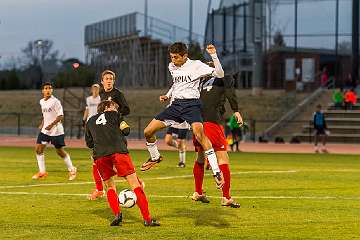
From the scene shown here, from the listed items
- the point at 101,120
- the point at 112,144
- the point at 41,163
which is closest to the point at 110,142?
the point at 112,144

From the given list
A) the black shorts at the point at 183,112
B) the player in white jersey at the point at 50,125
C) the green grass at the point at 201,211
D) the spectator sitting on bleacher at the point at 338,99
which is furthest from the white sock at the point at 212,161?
the spectator sitting on bleacher at the point at 338,99

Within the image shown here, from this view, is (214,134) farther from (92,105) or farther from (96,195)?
(92,105)

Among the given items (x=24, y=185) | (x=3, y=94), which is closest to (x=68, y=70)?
(x=3, y=94)

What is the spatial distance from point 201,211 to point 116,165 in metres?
2.04

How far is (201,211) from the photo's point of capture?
1305cm

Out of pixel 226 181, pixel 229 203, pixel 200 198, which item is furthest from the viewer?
pixel 200 198

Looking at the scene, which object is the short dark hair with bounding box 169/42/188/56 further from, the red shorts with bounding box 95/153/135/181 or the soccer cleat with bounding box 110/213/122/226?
the soccer cleat with bounding box 110/213/122/226

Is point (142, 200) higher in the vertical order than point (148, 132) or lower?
lower

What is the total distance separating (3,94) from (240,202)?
5916 cm

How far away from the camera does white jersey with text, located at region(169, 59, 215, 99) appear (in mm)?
12875

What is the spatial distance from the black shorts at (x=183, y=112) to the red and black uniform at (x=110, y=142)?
4.65 feet

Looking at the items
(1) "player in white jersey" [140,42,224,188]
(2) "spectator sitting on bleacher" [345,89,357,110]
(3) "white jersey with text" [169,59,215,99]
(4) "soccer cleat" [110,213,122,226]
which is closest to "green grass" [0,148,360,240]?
(4) "soccer cleat" [110,213,122,226]

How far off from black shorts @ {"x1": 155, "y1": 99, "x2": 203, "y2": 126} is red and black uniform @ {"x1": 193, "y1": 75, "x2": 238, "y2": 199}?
3.52ft

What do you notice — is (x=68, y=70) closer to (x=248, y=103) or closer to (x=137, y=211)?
(x=248, y=103)
